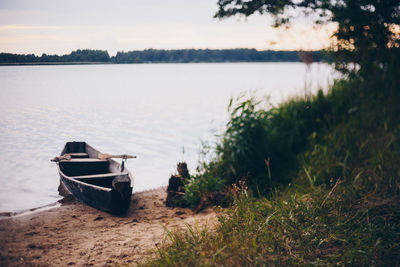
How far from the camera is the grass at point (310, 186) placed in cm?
230

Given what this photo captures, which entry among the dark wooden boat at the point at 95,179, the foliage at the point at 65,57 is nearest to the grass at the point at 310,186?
the dark wooden boat at the point at 95,179

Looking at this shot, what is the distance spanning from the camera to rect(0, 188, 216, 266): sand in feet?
10.2

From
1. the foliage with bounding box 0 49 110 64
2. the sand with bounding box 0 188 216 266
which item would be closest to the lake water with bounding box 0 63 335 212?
the foliage with bounding box 0 49 110 64

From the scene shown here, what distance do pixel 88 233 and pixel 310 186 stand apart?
307cm

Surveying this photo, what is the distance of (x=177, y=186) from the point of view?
5.34 meters

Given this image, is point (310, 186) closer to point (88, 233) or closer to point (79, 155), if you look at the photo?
point (88, 233)

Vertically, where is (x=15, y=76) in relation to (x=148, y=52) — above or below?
below

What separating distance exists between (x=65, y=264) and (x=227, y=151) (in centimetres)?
319

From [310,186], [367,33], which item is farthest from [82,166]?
[367,33]

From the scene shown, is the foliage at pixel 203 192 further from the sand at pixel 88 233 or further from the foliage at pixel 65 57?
the foliage at pixel 65 57

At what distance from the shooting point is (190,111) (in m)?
16.1

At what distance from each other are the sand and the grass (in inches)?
20.2

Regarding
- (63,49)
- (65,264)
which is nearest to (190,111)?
(63,49)

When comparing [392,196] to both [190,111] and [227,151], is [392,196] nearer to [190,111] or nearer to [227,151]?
[227,151]
